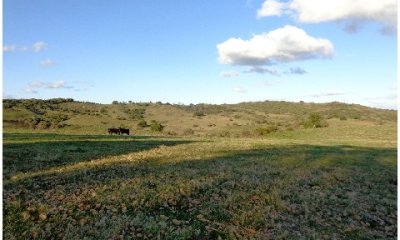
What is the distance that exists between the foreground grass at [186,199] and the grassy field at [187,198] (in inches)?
1.4

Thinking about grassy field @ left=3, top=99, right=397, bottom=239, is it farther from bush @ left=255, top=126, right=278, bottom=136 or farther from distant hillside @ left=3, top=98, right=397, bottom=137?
distant hillside @ left=3, top=98, right=397, bottom=137

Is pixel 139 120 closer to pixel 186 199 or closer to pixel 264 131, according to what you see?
pixel 264 131

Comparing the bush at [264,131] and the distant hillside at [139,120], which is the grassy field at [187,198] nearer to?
the bush at [264,131]

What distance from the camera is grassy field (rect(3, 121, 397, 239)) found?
12.5 metres

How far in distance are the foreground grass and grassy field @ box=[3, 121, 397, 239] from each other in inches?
1.4

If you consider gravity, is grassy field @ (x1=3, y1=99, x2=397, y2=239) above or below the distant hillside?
below

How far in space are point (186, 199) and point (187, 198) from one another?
0.52 ft

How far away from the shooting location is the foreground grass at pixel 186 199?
12.5 metres

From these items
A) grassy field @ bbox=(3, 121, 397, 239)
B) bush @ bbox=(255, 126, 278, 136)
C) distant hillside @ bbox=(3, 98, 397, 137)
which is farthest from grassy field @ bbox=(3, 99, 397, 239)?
distant hillside @ bbox=(3, 98, 397, 137)

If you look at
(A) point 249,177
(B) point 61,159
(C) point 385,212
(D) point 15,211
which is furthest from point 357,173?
(D) point 15,211

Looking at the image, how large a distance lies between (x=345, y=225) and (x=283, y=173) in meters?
9.19

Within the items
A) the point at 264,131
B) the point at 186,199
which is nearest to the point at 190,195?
the point at 186,199

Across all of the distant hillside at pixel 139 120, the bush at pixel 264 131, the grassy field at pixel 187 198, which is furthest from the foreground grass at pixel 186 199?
the distant hillside at pixel 139 120

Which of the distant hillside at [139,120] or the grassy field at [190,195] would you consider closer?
the grassy field at [190,195]
